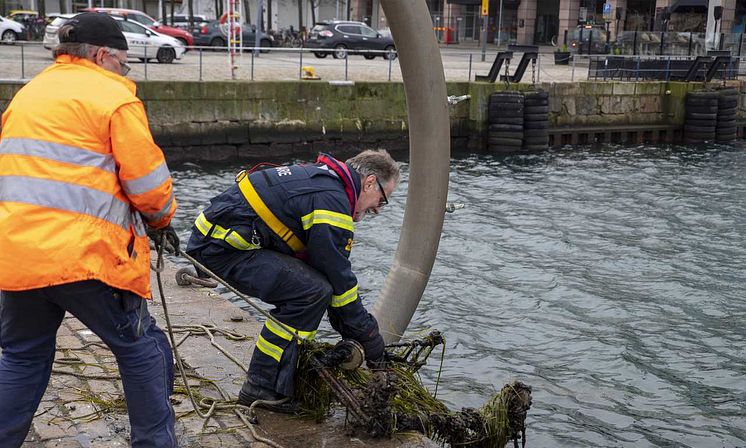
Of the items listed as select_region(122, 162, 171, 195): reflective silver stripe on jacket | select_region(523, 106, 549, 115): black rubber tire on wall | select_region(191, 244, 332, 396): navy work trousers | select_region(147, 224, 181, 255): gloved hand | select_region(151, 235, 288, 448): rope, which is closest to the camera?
select_region(122, 162, 171, 195): reflective silver stripe on jacket

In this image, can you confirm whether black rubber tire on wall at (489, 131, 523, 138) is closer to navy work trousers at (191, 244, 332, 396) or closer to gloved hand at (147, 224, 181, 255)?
navy work trousers at (191, 244, 332, 396)

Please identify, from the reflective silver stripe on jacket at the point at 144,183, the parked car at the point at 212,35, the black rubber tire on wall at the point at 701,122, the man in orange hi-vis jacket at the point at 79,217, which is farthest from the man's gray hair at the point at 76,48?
the parked car at the point at 212,35

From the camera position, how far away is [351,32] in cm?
3603

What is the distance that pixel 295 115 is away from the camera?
2194 cm

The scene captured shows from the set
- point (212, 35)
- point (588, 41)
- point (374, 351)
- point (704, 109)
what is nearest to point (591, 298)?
point (374, 351)

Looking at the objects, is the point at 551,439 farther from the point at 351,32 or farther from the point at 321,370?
the point at 351,32

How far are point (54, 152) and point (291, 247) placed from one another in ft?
5.31

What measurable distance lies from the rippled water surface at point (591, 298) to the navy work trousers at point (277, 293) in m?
2.51

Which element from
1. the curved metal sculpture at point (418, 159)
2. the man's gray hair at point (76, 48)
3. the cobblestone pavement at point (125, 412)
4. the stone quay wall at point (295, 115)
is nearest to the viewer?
the man's gray hair at point (76, 48)

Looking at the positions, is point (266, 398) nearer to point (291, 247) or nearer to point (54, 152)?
point (291, 247)

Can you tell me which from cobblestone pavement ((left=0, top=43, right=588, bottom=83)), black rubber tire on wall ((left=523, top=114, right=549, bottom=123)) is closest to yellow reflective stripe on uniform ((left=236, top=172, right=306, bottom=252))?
cobblestone pavement ((left=0, top=43, right=588, bottom=83))

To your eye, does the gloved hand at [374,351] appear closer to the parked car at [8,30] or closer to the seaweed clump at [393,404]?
the seaweed clump at [393,404]

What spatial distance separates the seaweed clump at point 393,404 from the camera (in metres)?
4.54

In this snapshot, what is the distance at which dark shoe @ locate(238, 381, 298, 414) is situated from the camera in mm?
4824
